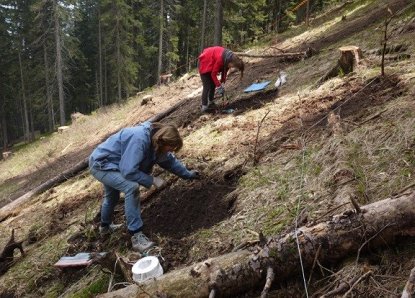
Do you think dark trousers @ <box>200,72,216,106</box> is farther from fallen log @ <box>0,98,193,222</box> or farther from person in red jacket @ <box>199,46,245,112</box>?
fallen log @ <box>0,98,193,222</box>

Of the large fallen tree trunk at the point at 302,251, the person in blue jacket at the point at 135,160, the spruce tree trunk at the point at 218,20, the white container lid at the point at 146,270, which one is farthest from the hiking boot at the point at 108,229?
the spruce tree trunk at the point at 218,20

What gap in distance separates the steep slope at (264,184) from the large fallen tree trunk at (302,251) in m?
0.12

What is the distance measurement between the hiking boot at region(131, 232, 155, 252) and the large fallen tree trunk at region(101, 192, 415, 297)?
112cm

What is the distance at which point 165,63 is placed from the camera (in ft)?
110

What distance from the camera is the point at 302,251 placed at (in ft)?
9.05

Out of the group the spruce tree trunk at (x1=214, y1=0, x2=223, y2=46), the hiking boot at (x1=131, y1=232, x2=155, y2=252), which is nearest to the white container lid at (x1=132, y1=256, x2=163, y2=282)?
the hiking boot at (x1=131, y1=232, x2=155, y2=252)

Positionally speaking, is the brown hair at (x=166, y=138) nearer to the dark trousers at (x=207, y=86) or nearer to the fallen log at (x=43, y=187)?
the dark trousers at (x=207, y=86)

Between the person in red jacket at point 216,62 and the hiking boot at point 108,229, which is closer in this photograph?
the hiking boot at point 108,229

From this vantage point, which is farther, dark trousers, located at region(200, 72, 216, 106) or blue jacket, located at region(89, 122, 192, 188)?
dark trousers, located at region(200, 72, 216, 106)

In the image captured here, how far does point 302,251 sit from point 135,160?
6.72 feet

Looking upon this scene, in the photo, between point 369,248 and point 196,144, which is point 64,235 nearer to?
point 196,144

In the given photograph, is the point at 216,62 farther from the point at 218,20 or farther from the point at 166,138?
the point at 218,20

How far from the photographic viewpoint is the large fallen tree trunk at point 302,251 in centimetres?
267

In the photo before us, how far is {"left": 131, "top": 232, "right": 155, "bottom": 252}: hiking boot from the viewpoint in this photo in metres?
4.12
